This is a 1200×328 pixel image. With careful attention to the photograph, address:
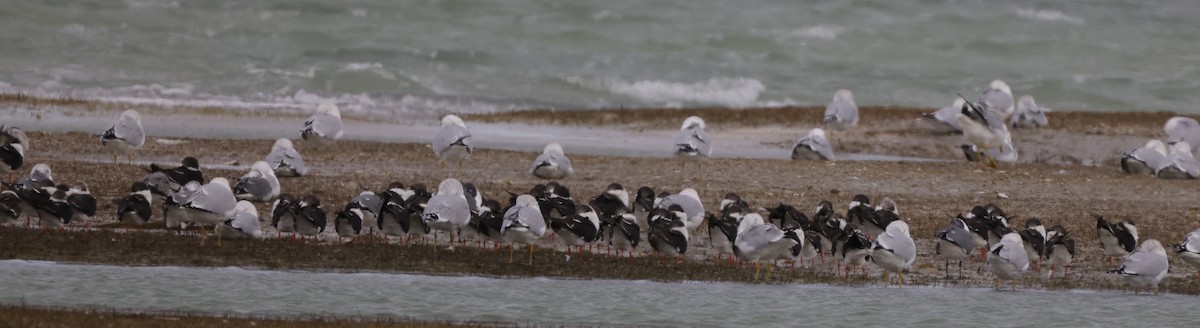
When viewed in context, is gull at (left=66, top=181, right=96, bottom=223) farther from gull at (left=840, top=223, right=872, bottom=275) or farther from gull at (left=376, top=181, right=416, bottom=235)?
gull at (left=840, top=223, right=872, bottom=275)

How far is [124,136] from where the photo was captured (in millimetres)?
23625

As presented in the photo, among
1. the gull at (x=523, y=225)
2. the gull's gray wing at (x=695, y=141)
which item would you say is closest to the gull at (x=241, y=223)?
the gull at (x=523, y=225)

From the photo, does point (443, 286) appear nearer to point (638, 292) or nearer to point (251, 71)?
point (638, 292)

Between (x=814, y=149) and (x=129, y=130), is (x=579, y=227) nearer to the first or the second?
(x=129, y=130)

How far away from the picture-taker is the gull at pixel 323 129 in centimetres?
2559

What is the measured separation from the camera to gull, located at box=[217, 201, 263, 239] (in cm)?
1681

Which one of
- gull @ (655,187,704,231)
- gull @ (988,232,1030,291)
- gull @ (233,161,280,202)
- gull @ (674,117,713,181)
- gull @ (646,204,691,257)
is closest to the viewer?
gull @ (988,232,1030,291)

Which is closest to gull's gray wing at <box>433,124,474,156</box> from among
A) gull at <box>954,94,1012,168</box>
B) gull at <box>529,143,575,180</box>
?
gull at <box>529,143,575,180</box>

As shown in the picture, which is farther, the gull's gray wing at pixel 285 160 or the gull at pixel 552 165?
the gull at pixel 552 165

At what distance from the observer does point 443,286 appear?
1526cm

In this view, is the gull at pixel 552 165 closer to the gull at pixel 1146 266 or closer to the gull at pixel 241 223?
the gull at pixel 241 223

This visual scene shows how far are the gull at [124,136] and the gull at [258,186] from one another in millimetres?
4005

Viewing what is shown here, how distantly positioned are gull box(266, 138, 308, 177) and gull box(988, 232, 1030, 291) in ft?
33.0

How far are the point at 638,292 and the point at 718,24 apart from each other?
39231mm
